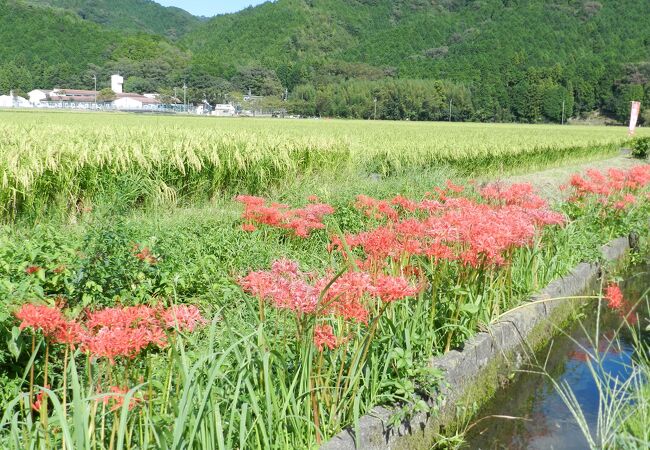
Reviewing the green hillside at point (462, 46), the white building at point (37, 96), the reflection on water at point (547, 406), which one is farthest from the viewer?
the white building at point (37, 96)

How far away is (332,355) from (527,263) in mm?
2348

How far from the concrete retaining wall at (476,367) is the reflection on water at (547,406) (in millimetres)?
104

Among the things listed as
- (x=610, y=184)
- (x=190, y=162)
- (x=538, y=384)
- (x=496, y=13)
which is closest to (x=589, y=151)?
(x=610, y=184)

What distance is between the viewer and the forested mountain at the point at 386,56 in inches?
3632

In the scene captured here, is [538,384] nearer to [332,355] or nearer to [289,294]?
[332,355]

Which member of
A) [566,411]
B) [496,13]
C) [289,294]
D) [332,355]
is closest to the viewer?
[289,294]

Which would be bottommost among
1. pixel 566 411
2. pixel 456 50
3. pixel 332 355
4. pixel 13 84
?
pixel 566 411

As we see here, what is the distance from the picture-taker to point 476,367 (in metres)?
3.29

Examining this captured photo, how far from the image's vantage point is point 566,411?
337cm

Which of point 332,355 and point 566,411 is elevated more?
point 332,355

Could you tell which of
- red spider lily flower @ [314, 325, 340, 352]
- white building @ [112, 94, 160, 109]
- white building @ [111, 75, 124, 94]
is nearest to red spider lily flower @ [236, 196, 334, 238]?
red spider lily flower @ [314, 325, 340, 352]

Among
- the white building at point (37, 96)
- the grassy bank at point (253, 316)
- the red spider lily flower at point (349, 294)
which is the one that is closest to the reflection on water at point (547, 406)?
the grassy bank at point (253, 316)

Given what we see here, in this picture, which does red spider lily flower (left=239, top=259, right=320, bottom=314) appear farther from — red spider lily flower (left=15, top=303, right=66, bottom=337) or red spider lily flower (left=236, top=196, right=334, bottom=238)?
red spider lily flower (left=236, top=196, right=334, bottom=238)

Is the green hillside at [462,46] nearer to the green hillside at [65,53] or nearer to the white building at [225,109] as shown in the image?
the white building at [225,109]
